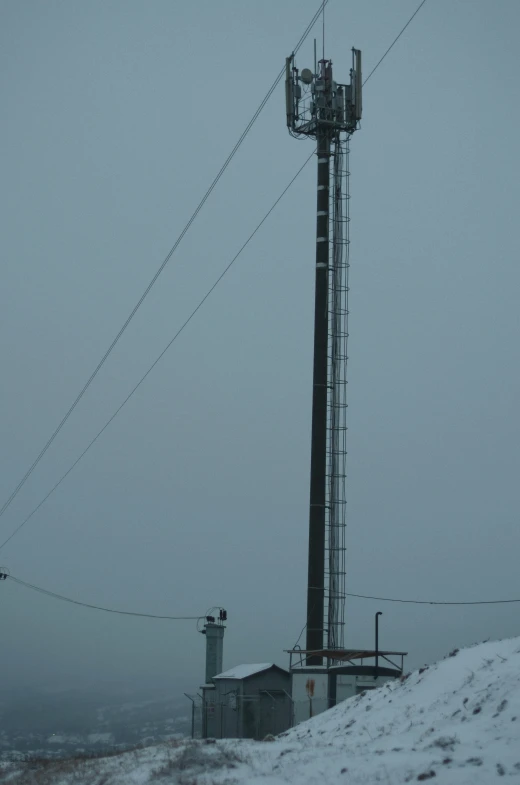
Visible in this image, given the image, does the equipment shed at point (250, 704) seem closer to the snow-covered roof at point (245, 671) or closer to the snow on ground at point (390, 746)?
the snow-covered roof at point (245, 671)

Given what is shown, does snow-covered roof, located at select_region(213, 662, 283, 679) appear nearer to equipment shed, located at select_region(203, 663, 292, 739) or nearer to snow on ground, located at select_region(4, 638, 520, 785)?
equipment shed, located at select_region(203, 663, 292, 739)

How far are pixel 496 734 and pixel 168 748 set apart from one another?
26.5ft

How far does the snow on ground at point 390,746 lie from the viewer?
14102 millimetres

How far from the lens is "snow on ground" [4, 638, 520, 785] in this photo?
1410cm

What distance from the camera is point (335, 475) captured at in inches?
1510

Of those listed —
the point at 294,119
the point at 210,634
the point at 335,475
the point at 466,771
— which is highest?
the point at 294,119

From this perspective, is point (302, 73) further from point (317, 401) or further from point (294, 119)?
point (317, 401)

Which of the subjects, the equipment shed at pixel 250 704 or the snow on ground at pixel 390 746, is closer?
the snow on ground at pixel 390 746

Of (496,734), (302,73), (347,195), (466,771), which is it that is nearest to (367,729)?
(496,734)

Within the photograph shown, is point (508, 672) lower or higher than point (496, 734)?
higher

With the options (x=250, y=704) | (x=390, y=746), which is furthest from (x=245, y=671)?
(x=390, y=746)

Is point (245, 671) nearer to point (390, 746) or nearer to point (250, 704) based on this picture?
point (250, 704)

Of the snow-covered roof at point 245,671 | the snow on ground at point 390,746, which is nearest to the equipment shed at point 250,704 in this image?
the snow-covered roof at point 245,671

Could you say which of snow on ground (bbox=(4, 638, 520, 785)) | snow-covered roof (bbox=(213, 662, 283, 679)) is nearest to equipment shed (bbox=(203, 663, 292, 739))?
snow-covered roof (bbox=(213, 662, 283, 679))
